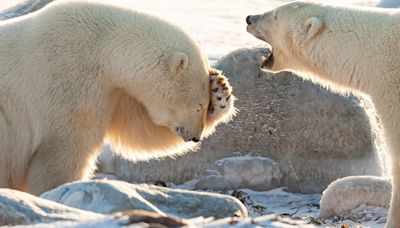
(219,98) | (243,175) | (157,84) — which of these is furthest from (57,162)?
(243,175)

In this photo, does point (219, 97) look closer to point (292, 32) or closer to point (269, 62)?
point (292, 32)

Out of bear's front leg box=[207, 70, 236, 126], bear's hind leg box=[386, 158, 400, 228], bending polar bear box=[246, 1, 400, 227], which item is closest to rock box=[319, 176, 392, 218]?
bending polar bear box=[246, 1, 400, 227]

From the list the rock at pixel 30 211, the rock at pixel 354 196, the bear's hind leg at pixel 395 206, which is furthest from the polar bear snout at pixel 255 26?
the rock at pixel 30 211

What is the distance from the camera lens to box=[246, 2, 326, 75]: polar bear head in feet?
20.3

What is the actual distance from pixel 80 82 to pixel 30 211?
213 centimetres

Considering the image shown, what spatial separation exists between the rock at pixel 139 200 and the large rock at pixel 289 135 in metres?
4.30

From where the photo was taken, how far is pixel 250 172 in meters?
8.09

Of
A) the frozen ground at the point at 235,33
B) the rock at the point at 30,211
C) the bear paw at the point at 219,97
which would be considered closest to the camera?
the rock at the point at 30,211

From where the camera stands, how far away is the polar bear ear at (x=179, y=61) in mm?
5160

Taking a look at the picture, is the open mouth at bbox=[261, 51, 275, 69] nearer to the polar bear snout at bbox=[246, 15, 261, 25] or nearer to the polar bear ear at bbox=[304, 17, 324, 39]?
the polar bear snout at bbox=[246, 15, 261, 25]

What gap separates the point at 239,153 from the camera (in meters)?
8.34

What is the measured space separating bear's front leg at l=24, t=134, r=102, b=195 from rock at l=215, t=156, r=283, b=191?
299cm

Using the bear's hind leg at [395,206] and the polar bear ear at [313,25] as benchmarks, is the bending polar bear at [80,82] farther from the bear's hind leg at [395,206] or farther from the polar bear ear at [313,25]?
the bear's hind leg at [395,206]

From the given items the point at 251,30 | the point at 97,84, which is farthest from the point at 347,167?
the point at 97,84
